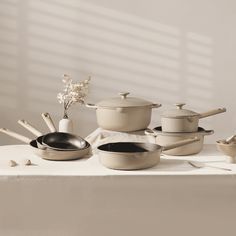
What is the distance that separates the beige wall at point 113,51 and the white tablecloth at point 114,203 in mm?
2450

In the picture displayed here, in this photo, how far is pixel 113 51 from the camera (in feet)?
13.5

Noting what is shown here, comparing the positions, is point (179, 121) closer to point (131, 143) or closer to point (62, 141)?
point (131, 143)

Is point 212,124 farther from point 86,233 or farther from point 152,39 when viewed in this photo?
point 86,233

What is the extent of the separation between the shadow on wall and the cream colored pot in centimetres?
195

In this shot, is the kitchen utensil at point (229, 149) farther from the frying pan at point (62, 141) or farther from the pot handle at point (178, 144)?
the frying pan at point (62, 141)

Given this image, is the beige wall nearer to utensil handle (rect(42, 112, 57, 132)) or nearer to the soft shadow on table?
utensil handle (rect(42, 112, 57, 132))

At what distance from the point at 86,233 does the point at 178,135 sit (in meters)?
0.56

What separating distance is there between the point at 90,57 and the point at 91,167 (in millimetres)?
2385

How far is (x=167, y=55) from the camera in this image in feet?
13.6

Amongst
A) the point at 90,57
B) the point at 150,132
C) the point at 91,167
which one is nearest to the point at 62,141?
the point at 91,167

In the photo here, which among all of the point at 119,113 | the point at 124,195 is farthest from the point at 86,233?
the point at 119,113

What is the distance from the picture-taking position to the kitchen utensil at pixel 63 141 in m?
2.01

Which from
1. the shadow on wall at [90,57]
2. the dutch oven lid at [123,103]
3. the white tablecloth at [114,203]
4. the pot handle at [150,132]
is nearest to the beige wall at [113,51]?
the shadow on wall at [90,57]

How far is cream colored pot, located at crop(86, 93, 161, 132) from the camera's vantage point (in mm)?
2154
